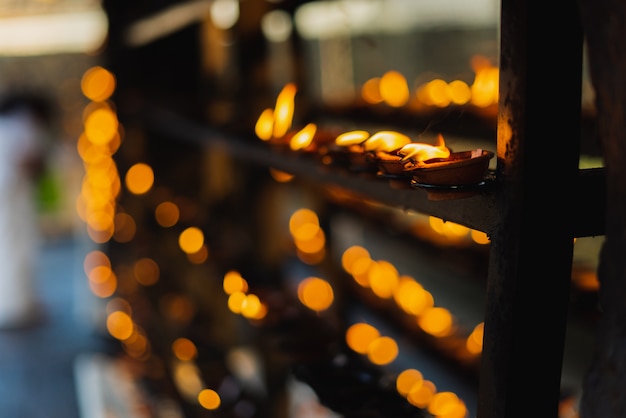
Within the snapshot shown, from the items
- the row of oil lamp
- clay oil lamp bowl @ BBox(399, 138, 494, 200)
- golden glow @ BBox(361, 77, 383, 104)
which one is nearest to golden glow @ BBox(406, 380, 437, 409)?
the row of oil lamp

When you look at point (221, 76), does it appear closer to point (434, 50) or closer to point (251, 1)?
point (251, 1)

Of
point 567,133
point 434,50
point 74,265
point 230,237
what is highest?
point 567,133

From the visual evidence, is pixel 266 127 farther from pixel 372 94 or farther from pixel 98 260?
pixel 98 260

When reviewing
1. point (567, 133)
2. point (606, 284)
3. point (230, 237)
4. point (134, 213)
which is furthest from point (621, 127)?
point (134, 213)

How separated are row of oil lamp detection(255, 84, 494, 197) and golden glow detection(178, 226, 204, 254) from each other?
53.8 inches

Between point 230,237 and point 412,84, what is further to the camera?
point 412,84

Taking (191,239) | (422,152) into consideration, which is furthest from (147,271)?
(422,152)

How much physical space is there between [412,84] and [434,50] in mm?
309

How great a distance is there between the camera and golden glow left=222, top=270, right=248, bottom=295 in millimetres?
2410

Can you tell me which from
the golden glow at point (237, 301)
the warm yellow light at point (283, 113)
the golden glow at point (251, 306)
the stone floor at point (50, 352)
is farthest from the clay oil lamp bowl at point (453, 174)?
the stone floor at point (50, 352)

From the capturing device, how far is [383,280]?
3988 millimetres

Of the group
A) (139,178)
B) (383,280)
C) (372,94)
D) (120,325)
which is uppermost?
(372,94)

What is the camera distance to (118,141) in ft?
16.0

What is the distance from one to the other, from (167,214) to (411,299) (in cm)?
120
